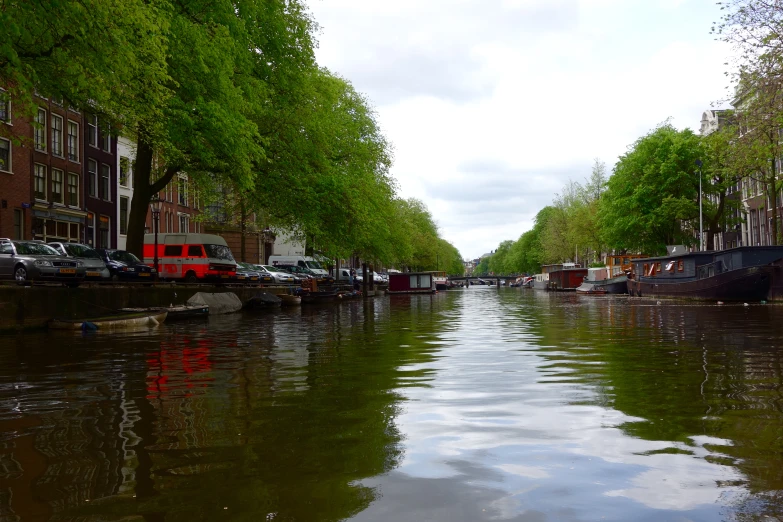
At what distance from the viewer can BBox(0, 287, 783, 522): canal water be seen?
14.4 ft

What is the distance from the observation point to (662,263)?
50.3 meters

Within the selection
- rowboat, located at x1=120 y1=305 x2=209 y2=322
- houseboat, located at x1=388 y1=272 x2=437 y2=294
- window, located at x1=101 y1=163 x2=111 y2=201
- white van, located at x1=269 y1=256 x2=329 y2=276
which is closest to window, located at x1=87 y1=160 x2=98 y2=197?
window, located at x1=101 y1=163 x2=111 y2=201

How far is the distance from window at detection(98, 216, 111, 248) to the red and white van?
927 centimetres

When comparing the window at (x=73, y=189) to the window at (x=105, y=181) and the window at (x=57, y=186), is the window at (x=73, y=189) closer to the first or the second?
the window at (x=57, y=186)

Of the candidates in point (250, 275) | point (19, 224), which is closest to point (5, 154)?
point (19, 224)

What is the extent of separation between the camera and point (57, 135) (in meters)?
43.0

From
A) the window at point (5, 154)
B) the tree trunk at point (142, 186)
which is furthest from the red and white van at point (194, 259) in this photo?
the tree trunk at point (142, 186)

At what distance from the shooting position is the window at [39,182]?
134 feet

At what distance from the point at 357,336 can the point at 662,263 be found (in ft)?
120

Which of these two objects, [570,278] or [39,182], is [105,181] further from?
[570,278]

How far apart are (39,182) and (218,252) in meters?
10.5

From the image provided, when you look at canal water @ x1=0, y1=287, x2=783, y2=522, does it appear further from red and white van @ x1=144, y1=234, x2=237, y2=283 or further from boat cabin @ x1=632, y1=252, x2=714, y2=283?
boat cabin @ x1=632, y1=252, x2=714, y2=283

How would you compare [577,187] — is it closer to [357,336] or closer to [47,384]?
[357,336]

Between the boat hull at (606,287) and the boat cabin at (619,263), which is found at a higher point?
the boat cabin at (619,263)
